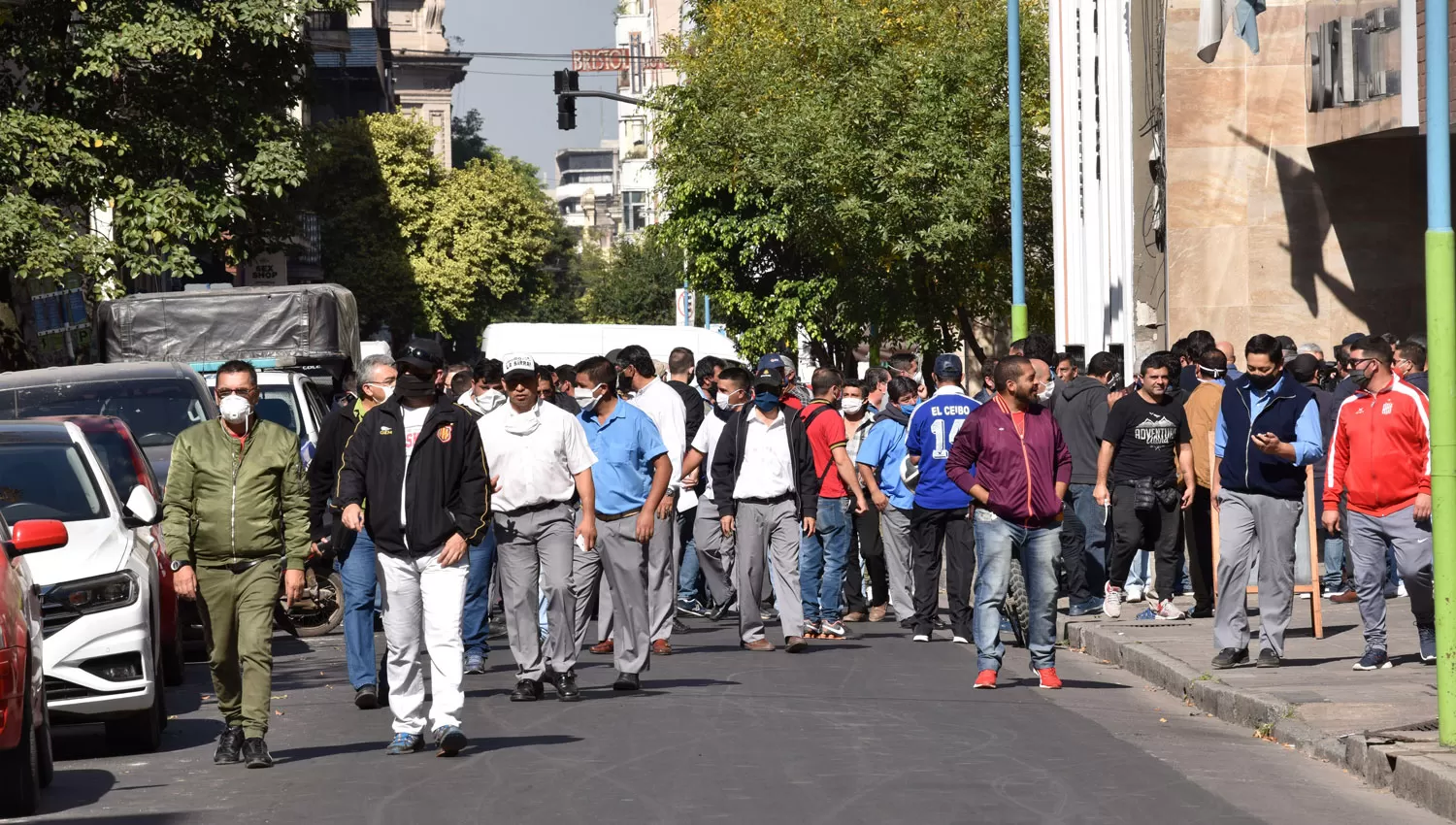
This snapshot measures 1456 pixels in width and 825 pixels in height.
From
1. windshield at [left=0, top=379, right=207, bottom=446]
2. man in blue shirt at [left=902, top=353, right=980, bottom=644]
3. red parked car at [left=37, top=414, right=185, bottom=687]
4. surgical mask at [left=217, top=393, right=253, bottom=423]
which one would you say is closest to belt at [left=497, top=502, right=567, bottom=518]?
red parked car at [left=37, top=414, right=185, bottom=687]

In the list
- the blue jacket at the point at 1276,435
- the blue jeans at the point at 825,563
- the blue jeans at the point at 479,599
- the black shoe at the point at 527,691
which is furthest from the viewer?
the blue jeans at the point at 825,563

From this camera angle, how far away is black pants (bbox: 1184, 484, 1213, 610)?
49.1ft

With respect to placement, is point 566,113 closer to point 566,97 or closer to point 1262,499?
point 566,97

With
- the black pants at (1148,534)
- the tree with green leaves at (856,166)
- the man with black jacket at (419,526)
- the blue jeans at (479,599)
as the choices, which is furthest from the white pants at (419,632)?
the tree with green leaves at (856,166)

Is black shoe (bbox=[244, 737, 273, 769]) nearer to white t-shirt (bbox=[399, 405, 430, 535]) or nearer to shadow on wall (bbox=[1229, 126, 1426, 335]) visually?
white t-shirt (bbox=[399, 405, 430, 535])

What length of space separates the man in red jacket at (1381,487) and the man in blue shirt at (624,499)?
152 inches

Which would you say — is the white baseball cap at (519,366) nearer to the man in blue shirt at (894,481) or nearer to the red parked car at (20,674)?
the red parked car at (20,674)

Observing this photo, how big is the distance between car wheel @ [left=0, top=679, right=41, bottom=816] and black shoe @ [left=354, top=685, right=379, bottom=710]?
3163 millimetres

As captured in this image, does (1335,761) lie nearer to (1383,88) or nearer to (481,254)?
(1383,88)

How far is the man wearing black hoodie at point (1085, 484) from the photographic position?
15.7 metres

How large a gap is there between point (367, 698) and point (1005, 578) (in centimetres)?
357

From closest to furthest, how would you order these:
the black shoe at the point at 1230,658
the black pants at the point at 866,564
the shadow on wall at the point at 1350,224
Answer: the black shoe at the point at 1230,658 < the black pants at the point at 866,564 < the shadow on wall at the point at 1350,224

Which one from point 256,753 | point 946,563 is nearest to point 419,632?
point 256,753

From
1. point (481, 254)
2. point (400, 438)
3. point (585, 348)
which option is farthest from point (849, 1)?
point (481, 254)
